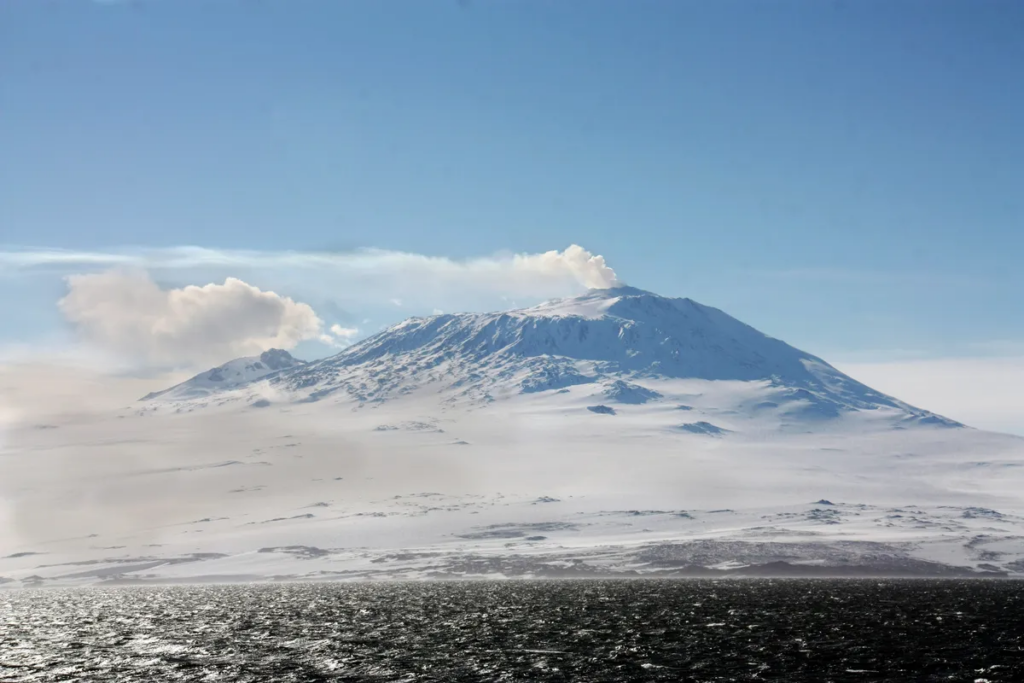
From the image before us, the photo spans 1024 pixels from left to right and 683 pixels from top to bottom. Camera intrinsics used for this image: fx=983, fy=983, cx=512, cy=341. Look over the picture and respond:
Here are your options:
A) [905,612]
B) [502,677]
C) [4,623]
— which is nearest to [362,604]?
[4,623]

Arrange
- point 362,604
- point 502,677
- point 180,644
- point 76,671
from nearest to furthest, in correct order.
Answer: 1. point 502,677
2. point 76,671
3. point 180,644
4. point 362,604

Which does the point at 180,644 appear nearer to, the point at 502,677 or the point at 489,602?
the point at 502,677

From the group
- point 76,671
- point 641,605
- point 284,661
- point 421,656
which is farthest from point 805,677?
point 641,605

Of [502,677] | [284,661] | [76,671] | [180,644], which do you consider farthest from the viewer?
[180,644]

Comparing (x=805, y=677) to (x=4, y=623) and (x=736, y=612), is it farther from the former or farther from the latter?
(x=4, y=623)

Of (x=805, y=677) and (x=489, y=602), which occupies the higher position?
(x=805, y=677)

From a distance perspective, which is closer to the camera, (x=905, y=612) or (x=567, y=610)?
(x=905, y=612)
